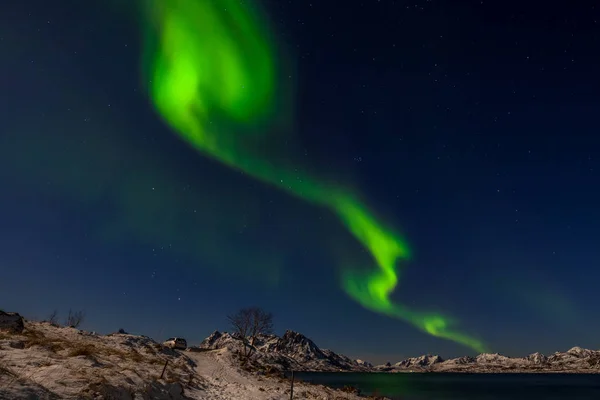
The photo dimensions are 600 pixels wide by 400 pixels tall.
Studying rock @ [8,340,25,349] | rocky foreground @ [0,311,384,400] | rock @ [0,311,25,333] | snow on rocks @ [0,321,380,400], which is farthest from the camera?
rock @ [0,311,25,333]

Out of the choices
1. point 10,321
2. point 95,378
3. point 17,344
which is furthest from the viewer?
point 10,321

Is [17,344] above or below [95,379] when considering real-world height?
above

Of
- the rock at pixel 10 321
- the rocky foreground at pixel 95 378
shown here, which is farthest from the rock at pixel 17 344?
the rock at pixel 10 321

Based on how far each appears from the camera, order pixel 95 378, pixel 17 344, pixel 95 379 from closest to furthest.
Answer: pixel 95 379
pixel 95 378
pixel 17 344

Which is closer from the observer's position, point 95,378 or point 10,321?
point 95,378

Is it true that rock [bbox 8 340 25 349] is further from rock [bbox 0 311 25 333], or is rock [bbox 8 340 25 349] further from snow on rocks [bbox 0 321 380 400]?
rock [bbox 0 311 25 333]

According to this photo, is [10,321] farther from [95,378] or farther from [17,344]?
[95,378]

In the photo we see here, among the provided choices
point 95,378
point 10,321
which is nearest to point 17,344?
point 95,378

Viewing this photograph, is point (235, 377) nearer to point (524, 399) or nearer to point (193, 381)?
point (193, 381)

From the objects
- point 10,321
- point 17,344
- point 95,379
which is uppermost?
point 10,321

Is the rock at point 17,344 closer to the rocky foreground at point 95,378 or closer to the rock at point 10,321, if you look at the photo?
the rocky foreground at point 95,378

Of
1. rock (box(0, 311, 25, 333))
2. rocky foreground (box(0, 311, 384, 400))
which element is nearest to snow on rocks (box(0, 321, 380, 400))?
rocky foreground (box(0, 311, 384, 400))

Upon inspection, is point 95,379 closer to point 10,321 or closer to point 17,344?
point 17,344

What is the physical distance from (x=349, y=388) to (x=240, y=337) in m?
34.4
